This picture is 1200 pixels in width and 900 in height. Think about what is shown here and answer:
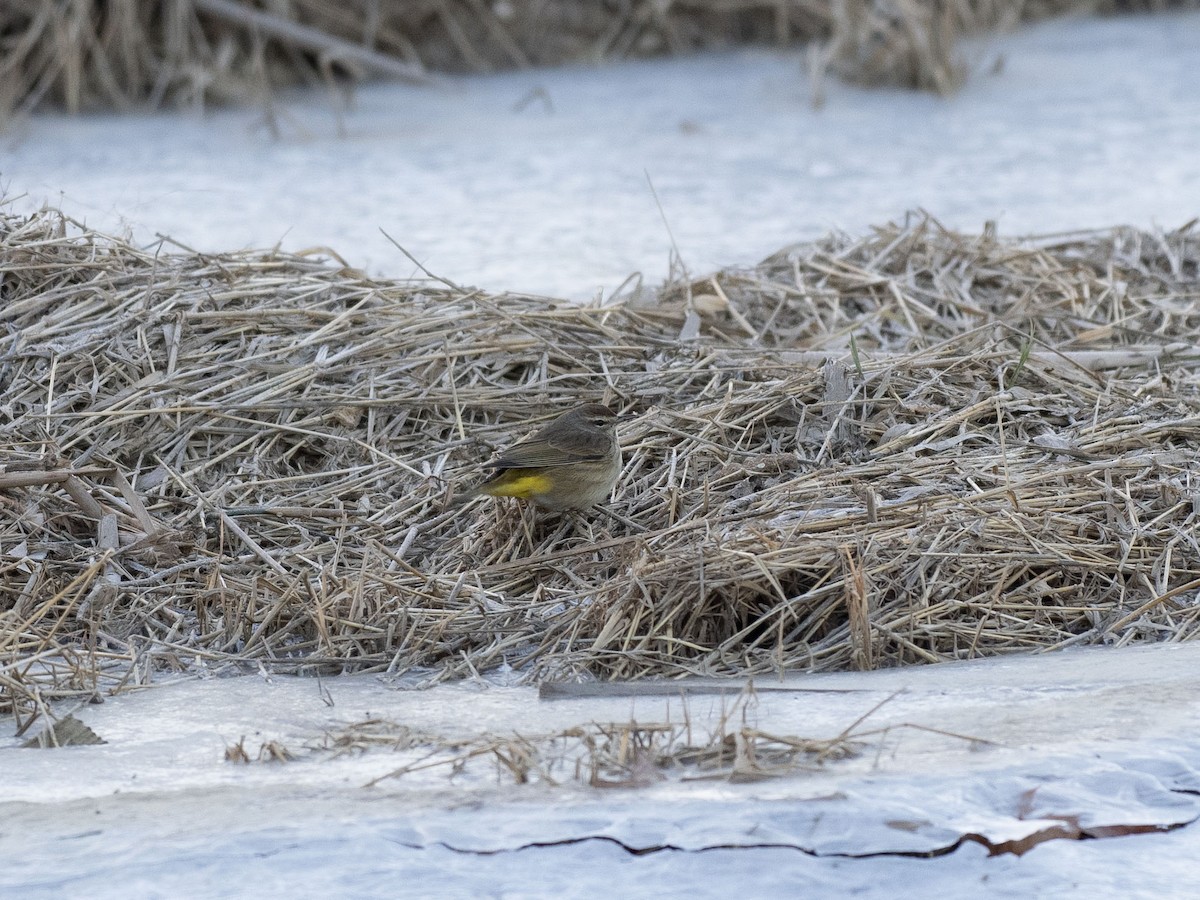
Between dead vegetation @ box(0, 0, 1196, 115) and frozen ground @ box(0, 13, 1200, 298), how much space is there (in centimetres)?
23

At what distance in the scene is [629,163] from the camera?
8.76 metres

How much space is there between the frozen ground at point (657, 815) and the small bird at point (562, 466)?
3.95 feet

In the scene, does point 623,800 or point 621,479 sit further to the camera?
point 621,479

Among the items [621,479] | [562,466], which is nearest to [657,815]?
[562,466]

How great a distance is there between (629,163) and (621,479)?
417cm

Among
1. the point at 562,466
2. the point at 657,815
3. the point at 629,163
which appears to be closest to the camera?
the point at 657,815

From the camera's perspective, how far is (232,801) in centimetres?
295

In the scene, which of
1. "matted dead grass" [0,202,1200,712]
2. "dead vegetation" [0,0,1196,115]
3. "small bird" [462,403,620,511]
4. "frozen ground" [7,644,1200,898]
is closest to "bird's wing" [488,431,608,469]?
"small bird" [462,403,620,511]

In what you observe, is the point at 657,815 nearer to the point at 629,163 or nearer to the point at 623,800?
the point at 623,800

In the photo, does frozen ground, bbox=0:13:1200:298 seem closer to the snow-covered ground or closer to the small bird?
the snow-covered ground

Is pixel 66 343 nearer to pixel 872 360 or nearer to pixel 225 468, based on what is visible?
pixel 225 468

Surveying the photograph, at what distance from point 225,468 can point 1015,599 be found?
2615 mm

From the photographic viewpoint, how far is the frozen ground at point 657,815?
8.78 feet

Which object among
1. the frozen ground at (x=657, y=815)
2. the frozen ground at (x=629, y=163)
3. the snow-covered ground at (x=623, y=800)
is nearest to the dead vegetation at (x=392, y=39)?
the frozen ground at (x=629, y=163)
